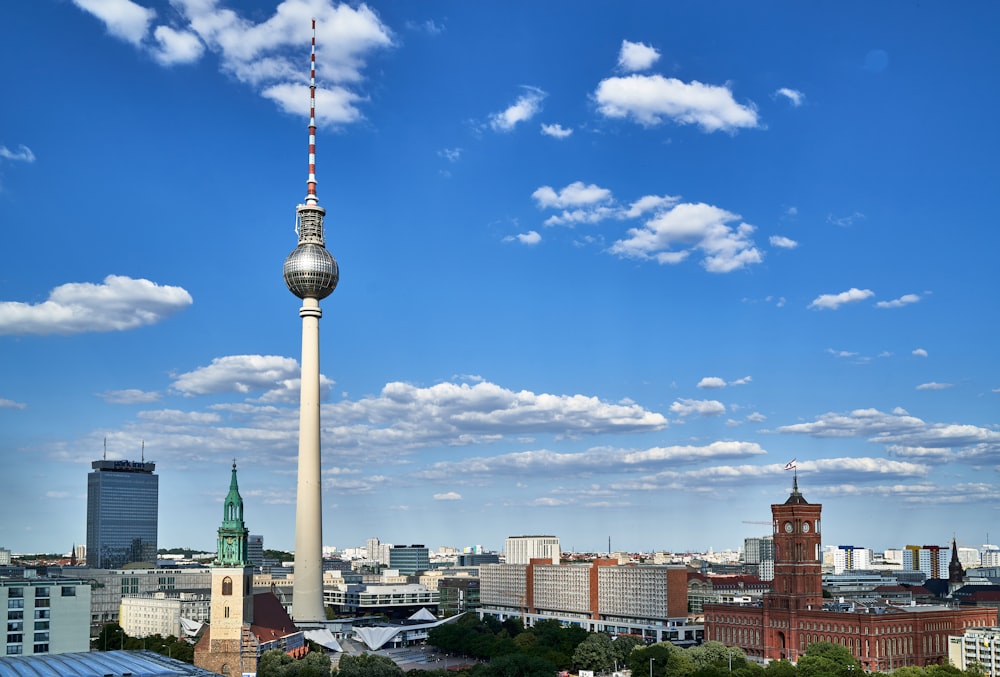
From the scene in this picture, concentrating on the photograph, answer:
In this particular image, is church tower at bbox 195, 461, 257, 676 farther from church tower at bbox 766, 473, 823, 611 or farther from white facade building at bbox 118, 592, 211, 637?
church tower at bbox 766, 473, 823, 611

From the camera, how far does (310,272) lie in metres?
184

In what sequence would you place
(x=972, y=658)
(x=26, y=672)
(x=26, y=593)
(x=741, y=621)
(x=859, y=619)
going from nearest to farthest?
(x=26, y=672)
(x=26, y=593)
(x=972, y=658)
(x=859, y=619)
(x=741, y=621)

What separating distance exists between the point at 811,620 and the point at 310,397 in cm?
8431

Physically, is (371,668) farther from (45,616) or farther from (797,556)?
(797,556)

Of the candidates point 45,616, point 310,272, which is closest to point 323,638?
point 310,272

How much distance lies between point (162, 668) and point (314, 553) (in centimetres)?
11064

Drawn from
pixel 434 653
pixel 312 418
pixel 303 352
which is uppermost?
pixel 303 352

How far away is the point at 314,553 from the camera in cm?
17612

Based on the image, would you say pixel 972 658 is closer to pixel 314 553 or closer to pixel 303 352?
pixel 314 553

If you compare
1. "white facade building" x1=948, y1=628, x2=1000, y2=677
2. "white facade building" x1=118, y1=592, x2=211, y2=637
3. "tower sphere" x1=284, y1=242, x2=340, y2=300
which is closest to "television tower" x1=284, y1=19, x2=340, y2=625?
"tower sphere" x1=284, y1=242, x2=340, y2=300

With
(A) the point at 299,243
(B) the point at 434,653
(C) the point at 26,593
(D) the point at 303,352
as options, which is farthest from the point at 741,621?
(C) the point at 26,593

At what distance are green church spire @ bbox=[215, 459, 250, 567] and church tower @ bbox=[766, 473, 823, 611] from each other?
8512 centimetres

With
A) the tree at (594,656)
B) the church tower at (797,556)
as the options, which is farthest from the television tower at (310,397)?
the church tower at (797,556)

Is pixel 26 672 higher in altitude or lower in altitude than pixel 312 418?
lower
